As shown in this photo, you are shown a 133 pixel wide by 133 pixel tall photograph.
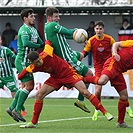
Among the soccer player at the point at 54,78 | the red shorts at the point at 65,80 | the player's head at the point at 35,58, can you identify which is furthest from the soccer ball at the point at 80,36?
the player's head at the point at 35,58

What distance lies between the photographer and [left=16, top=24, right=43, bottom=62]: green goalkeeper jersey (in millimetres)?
13617

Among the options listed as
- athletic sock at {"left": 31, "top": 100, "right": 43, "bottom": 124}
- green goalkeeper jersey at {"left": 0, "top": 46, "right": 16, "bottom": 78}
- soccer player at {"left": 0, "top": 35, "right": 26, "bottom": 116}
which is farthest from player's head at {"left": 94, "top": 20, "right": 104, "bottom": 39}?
athletic sock at {"left": 31, "top": 100, "right": 43, "bottom": 124}

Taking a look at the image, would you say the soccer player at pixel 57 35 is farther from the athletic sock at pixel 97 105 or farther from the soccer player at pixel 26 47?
the athletic sock at pixel 97 105

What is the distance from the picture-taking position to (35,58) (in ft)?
38.2

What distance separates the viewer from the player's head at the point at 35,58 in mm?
11633

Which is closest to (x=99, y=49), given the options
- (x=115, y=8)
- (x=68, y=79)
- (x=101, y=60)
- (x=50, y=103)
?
(x=101, y=60)

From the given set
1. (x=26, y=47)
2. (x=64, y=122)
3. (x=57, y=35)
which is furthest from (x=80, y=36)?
(x=64, y=122)

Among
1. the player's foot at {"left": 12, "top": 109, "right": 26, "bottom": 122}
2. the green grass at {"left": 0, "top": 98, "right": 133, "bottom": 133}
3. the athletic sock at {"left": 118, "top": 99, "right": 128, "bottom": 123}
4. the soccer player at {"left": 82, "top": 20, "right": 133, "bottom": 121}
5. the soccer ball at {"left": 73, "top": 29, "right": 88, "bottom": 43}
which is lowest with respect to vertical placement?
the green grass at {"left": 0, "top": 98, "right": 133, "bottom": 133}

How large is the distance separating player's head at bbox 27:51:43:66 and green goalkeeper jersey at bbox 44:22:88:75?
1084mm

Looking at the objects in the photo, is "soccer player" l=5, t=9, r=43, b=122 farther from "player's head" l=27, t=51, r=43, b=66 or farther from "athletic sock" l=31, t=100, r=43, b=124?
"player's head" l=27, t=51, r=43, b=66

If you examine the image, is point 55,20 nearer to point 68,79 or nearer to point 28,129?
point 68,79

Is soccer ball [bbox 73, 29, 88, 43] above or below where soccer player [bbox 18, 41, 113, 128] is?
above

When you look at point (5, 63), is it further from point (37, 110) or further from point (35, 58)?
point (35, 58)

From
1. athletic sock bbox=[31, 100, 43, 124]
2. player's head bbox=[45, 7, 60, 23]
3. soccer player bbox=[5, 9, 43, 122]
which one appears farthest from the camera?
soccer player bbox=[5, 9, 43, 122]
